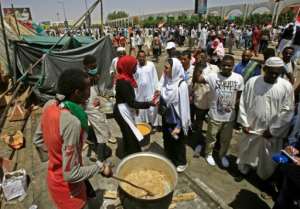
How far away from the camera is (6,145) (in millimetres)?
5109

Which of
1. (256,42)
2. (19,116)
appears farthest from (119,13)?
(19,116)

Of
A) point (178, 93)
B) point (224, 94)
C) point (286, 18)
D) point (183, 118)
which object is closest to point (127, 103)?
point (178, 93)

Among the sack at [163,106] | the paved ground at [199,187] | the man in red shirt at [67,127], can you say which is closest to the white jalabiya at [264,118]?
the paved ground at [199,187]

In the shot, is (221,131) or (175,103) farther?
(221,131)

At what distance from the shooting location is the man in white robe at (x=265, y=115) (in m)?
3.04

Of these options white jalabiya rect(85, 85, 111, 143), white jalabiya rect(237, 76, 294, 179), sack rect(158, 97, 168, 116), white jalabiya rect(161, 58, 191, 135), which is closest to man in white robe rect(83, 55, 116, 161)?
white jalabiya rect(85, 85, 111, 143)

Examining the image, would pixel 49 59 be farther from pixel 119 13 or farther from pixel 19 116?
pixel 119 13

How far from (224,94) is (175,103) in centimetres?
83

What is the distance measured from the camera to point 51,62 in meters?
6.92

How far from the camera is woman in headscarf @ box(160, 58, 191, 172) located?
326 cm

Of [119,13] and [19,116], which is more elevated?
[119,13]

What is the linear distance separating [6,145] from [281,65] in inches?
225

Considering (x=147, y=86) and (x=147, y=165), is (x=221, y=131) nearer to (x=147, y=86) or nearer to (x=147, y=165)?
(x=147, y=165)

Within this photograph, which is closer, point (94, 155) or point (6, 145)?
point (94, 155)
